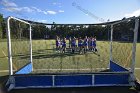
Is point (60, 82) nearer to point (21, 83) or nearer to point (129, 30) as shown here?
point (21, 83)

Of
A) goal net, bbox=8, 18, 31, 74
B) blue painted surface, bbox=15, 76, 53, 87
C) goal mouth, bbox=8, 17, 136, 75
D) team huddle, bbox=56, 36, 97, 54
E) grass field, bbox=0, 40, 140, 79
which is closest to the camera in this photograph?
blue painted surface, bbox=15, 76, 53, 87

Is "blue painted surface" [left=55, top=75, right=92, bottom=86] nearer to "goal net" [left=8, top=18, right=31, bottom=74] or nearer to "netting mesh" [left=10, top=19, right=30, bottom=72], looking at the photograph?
"goal net" [left=8, top=18, right=31, bottom=74]

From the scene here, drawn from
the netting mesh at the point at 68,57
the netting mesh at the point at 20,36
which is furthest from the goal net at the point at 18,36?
the netting mesh at the point at 68,57

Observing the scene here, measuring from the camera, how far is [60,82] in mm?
9344

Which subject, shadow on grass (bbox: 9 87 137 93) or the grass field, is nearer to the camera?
shadow on grass (bbox: 9 87 137 93)

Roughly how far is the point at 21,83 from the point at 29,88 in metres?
0.39

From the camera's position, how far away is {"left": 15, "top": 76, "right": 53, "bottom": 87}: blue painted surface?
9.24 meters

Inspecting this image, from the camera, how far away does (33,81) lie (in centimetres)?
928

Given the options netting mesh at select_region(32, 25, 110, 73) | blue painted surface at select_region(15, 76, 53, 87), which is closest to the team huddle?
netting mesh at select_region(32, 25, 110, 73)

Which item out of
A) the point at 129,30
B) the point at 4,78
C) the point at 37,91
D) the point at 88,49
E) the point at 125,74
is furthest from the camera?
the point at 88,49

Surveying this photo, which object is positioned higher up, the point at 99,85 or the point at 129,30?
the point at 129,30

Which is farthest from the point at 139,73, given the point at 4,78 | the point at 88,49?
the point at 88,49

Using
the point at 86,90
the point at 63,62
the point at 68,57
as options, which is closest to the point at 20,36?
the point at 63,62

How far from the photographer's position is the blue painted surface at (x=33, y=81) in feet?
30.3
